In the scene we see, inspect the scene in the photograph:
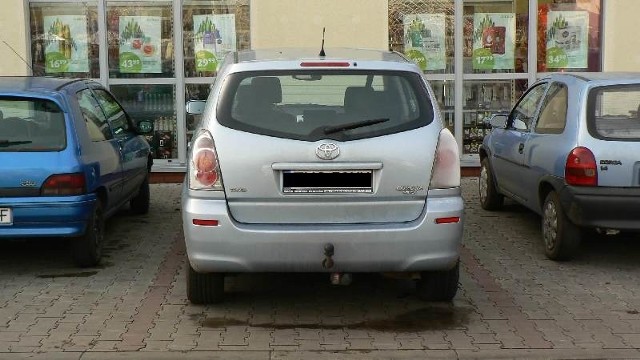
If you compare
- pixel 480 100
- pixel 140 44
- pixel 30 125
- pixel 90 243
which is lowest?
pixel 90 243

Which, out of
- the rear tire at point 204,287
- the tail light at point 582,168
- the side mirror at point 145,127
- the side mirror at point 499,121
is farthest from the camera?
the side mirror at point 499,121

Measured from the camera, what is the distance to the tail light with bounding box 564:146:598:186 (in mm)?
6887

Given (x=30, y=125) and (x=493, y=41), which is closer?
(x=30, y=125)

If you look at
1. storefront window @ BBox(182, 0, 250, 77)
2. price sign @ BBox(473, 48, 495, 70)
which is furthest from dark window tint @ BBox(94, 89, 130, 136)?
price sign @ BBox(473, 48, 495, 70)

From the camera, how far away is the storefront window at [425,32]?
12148 mm

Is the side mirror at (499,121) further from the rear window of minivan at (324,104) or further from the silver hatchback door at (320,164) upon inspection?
the silver hatchback door at (320,164)

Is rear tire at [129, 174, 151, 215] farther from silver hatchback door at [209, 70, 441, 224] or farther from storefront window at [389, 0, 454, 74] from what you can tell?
storefront window at [389, 0, 454, 74]

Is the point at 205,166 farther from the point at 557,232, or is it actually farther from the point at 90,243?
the point at 557,232

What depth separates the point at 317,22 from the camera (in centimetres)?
1173

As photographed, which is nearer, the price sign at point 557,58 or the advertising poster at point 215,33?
the advertising poster at point 215,33

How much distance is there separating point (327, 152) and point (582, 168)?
254cm

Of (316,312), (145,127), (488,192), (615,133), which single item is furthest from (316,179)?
(488,192)

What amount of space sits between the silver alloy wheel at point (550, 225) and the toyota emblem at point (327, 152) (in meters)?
2.72

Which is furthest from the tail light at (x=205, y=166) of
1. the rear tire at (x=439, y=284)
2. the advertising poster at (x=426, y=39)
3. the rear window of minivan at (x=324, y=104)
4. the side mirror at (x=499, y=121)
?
the advertising poster at (x=426, y=39)
